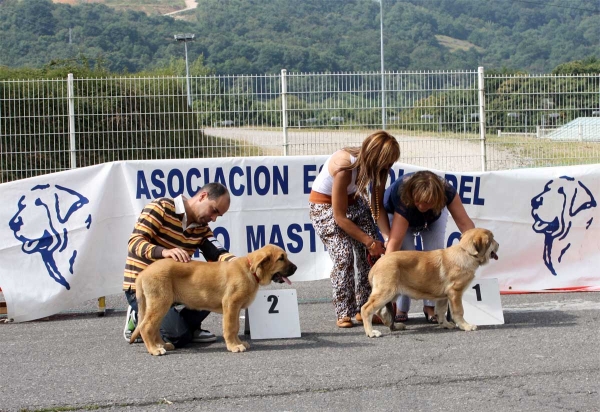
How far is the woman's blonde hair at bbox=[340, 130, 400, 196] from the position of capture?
6992 millimetres

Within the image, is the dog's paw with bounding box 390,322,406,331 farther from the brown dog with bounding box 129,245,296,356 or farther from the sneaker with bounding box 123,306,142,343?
the sneaker with bounding box 123,306,142,343

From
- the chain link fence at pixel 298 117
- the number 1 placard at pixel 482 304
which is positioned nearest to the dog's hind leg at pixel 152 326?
the number 1 placard at pixel 482 304

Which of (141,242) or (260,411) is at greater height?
(141,242)

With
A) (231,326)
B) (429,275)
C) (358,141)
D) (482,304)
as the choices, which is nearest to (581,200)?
(482,304)

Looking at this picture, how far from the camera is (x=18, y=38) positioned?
3059 inches

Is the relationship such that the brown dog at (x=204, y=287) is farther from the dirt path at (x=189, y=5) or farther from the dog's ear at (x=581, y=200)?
the dirt path at (x=189, y=5)

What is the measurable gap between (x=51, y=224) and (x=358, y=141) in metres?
6.84

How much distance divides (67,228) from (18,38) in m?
74.8

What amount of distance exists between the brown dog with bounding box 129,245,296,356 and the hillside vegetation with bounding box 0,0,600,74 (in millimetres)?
53552

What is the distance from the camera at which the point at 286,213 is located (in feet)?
29.2

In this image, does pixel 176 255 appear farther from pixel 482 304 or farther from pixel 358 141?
pixel 358 141

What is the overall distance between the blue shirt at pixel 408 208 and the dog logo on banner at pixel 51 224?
2.94m

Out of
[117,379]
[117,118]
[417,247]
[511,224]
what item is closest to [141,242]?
[117,379]

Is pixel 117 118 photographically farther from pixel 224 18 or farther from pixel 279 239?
→ pixel 224 18
